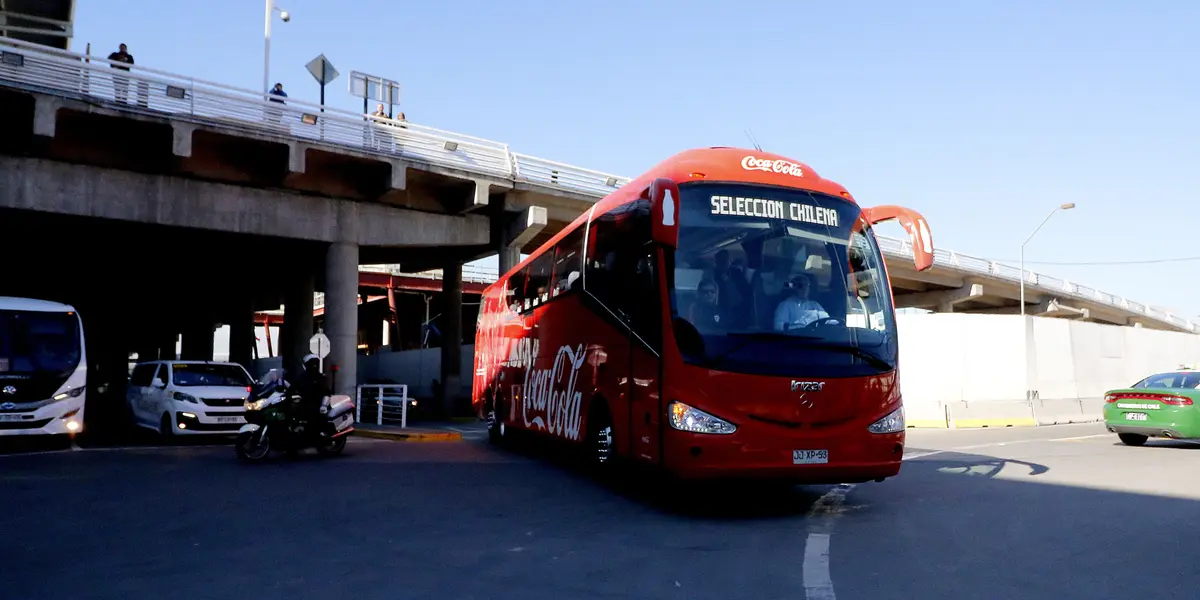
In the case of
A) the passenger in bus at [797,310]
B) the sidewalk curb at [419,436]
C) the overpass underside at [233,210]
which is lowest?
the sidewalk curb at [419,436]

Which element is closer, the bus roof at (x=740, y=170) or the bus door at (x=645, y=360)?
the bus door at (x=645, y=360)

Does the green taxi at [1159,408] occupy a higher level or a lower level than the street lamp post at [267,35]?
lower

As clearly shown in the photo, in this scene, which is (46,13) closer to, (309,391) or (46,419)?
(46,419)

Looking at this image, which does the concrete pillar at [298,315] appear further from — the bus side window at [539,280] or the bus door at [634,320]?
the bus door at [634,320]

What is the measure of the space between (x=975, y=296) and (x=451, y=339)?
111 ft

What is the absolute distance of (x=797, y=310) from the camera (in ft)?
28.3

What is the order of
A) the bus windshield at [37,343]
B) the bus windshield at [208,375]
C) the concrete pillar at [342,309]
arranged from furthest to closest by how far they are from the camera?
the concrete pillar at [342,309], the bus windshield at [208,375], the bus windshield at [37,343]

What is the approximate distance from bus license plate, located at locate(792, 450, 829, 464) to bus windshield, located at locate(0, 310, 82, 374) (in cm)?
1321

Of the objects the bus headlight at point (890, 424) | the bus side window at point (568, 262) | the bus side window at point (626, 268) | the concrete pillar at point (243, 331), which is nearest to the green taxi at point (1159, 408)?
the bus headlight at point (890, 424)

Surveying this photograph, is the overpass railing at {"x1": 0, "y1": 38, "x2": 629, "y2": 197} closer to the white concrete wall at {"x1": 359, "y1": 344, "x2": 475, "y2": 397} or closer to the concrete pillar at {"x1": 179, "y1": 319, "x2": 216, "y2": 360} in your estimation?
the white concrete wall at {"x1": 359, "y1": 344, "x2": 475, "y2": 397}

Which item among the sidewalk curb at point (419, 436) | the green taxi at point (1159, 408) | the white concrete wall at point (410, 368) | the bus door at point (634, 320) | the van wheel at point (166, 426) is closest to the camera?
the bus door at point (634, 320)

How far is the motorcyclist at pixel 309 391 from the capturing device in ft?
45.9

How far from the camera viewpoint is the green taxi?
613 inches

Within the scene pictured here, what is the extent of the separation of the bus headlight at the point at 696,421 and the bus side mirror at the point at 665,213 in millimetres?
1508
